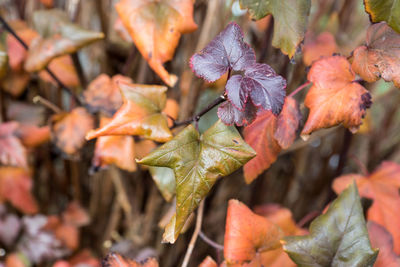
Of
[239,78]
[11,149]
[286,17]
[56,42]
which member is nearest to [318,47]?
[286,17]

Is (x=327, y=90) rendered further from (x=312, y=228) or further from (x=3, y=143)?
(x=3, y=143)

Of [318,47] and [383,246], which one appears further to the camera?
[318,47]

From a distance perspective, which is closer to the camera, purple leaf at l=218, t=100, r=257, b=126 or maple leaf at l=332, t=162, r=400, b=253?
purple leaf at l=218, t=100, r=257, b=126

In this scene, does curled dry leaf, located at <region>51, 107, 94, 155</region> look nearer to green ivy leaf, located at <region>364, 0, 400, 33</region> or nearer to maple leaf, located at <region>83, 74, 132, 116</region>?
maple leaf, located at <region>83, 74, 132, 116</region>

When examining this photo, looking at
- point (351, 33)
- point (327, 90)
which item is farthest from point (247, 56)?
point (351, 33)

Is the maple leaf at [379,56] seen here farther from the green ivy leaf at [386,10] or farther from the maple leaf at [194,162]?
the maple leaf at [194,162]

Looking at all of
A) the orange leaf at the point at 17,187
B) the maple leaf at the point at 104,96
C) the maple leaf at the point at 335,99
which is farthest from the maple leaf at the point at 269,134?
the orange leaf at the point at 17,187

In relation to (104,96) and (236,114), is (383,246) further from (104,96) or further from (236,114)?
(104,96)

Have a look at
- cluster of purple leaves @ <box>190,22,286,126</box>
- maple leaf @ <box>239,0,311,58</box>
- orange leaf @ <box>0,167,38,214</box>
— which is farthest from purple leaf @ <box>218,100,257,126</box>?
orange leaf @ <box>0,167,38,214</box>
